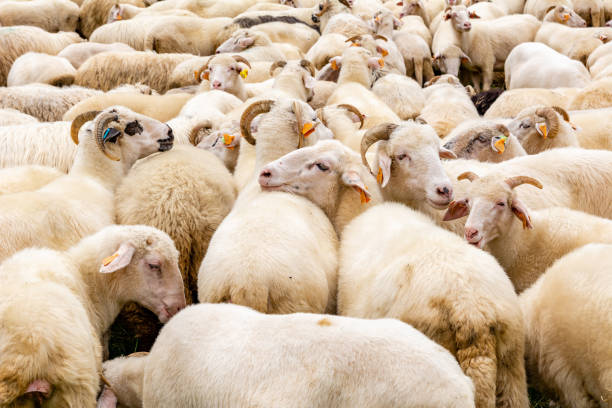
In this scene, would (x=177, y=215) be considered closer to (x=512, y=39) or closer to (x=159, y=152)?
(x=159, y=152)

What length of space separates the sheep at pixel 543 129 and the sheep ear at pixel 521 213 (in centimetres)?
175

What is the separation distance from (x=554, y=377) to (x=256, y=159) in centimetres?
270

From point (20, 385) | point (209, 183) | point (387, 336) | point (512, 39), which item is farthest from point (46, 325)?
point (512, 39)

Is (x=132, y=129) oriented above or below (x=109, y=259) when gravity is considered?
below

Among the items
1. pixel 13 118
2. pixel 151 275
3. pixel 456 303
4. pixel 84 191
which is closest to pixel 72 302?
pixel 151 275

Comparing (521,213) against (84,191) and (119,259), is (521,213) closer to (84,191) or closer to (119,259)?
(119,259)

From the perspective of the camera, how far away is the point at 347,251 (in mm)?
4137

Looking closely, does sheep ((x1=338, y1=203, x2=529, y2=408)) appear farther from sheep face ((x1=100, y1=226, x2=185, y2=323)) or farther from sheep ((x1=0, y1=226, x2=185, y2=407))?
sheep ((x1=0, y1=226, x2=185, y2=407))

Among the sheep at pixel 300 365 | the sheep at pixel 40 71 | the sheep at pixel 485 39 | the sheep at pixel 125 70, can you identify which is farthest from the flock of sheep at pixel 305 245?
the sheep at pixel 485 39

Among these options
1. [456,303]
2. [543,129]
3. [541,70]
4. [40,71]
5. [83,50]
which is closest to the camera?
[456,303]

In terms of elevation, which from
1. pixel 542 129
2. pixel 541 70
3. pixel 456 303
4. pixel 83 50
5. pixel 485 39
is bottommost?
pixel 485 39

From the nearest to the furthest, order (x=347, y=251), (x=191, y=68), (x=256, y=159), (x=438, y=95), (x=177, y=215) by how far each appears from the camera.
Result: 1. (x=347, y=251)
2. (x=177, y=215)
3. (x=256, y=159)
4. (x=438, y=95)
5. (x=191, y=68)

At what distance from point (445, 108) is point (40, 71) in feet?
16.0

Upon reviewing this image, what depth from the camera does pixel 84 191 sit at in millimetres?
4797
